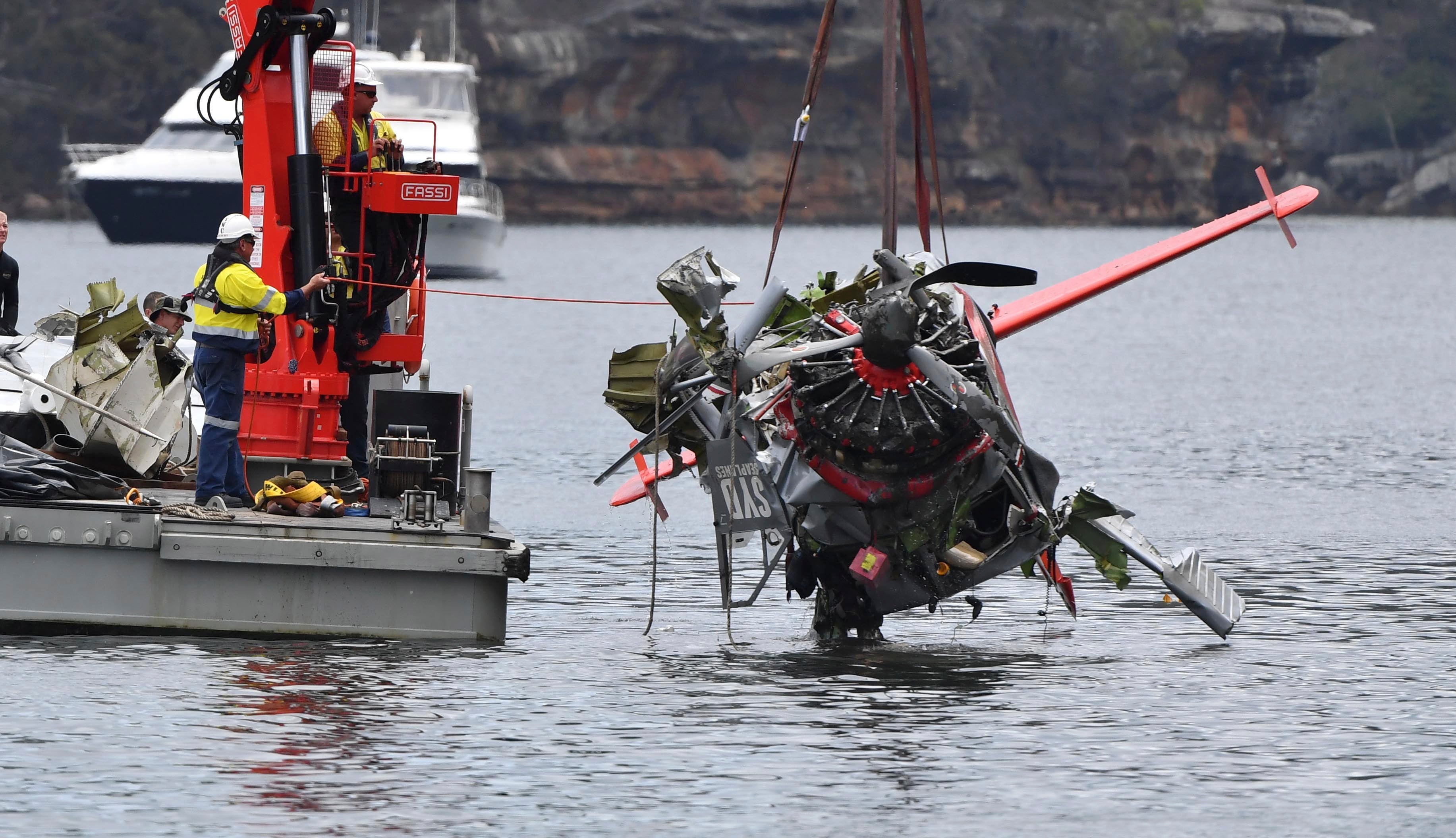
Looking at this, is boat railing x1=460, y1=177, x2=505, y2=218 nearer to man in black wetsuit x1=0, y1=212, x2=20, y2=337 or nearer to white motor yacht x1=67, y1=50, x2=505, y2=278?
white motor yacht x1=67, y1=50, x2=505, y2=278

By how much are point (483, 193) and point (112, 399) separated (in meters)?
63.2

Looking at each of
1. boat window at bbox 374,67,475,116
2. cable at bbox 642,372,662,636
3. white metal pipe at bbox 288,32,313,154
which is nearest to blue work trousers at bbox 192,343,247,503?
white metal pipe at bbox 288,32,313,154

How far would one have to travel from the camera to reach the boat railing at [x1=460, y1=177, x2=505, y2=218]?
79375 millimetres

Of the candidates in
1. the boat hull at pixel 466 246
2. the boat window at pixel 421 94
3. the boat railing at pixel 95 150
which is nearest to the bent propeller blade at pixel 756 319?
the boat hull at pixel 466 246

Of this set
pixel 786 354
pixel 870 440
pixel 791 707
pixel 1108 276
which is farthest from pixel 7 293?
pixel 1108 276

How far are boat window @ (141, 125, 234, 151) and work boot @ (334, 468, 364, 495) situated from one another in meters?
73.9

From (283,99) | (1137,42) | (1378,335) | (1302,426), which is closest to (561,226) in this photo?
(1137,42)

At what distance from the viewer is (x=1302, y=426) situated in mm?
38375

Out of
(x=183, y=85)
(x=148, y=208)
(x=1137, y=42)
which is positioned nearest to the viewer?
(x=148, y=208)

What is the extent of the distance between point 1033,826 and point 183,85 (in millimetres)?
122567

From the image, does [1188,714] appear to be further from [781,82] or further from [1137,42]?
[1137,42]

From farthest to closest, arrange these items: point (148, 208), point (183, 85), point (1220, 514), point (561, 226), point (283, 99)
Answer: point (561, 226) → point (183, 85) → point (148, 208) → point (1220, 514) → point (283, 99)

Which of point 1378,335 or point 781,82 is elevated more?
point 781,82

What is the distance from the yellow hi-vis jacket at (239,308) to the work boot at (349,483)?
138 cm
